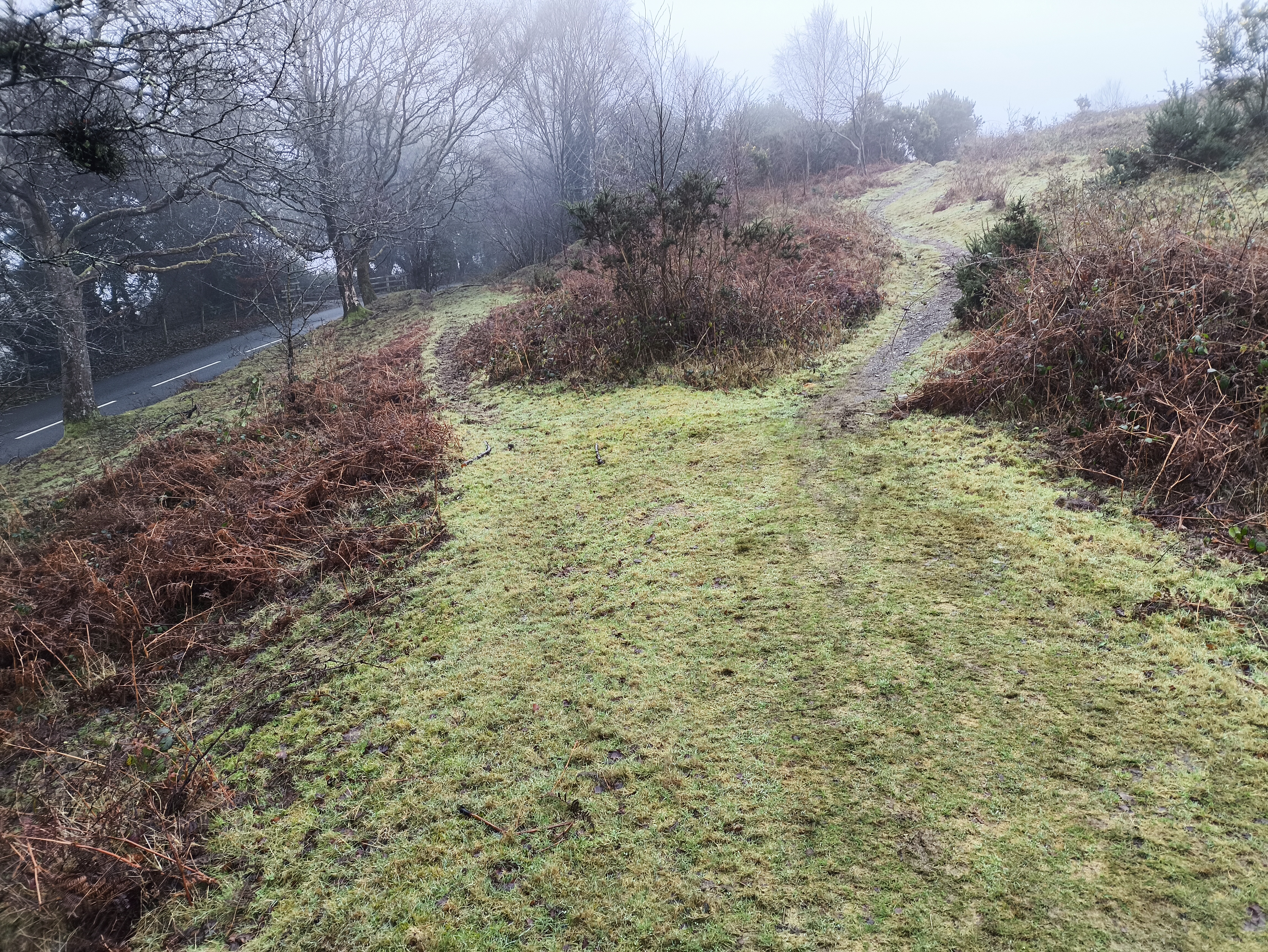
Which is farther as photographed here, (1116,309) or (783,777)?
(1116,309)

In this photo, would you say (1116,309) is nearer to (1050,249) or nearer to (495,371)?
(1050,249)

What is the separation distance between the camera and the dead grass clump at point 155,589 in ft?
6.86

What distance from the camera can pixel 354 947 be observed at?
1.83 metres

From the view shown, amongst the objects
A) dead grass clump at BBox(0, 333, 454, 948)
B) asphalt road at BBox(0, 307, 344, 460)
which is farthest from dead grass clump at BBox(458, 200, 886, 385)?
asphalt road at BBox(0, 307, 344, 460)

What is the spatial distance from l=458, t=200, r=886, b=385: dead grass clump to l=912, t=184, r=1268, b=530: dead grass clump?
237 centimetres

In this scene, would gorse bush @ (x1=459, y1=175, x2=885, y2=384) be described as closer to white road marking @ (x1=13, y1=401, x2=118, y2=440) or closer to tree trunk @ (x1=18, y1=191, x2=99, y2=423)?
tree trunk @ (x1=18, y1=191, x2=99, y2=423)

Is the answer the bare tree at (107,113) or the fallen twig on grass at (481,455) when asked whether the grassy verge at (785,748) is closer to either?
the fallen twig on grass at (481,455)

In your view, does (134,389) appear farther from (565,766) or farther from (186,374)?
(565,766)

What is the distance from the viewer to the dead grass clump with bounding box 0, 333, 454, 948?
6.86ft

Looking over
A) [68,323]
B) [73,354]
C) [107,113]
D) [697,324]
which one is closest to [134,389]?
[73,354]

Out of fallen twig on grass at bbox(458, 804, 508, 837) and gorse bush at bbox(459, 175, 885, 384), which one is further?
gorse bush at bbox(459, 175, 885, 384)

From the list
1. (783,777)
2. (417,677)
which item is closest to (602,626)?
(417,677)

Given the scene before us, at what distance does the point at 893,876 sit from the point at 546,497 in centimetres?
336

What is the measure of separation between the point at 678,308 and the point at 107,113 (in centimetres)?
539
